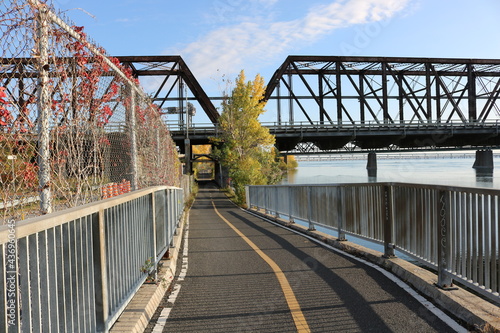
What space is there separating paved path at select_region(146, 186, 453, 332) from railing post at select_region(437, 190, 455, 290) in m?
0.47

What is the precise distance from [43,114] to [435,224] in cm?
490

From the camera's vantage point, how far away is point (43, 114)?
418cm

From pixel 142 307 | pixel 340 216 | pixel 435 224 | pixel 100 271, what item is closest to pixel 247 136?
pixel 340 216

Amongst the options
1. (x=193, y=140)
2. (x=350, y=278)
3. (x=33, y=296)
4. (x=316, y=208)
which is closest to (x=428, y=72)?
(x=193, y=140)

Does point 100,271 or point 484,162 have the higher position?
point 100,271

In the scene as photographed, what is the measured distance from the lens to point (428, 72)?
224ft

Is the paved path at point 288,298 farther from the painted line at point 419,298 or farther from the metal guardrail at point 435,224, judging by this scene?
the metal guardrail at point 435,224

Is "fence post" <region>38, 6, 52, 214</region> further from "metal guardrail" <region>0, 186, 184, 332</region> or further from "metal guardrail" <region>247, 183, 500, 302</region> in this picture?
"metal guardrail" <region>247, 183, 500, 302</region>

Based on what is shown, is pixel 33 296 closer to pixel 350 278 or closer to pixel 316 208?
pixel 350 278

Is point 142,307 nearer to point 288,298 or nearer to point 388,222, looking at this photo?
point 288,298

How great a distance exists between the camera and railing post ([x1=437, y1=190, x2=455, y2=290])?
519 centimetres

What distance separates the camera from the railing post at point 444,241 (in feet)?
17.0

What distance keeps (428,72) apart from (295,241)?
66320mm

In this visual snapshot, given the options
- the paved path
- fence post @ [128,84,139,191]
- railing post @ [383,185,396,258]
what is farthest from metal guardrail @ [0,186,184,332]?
railing post @ [383,185,396,258]
